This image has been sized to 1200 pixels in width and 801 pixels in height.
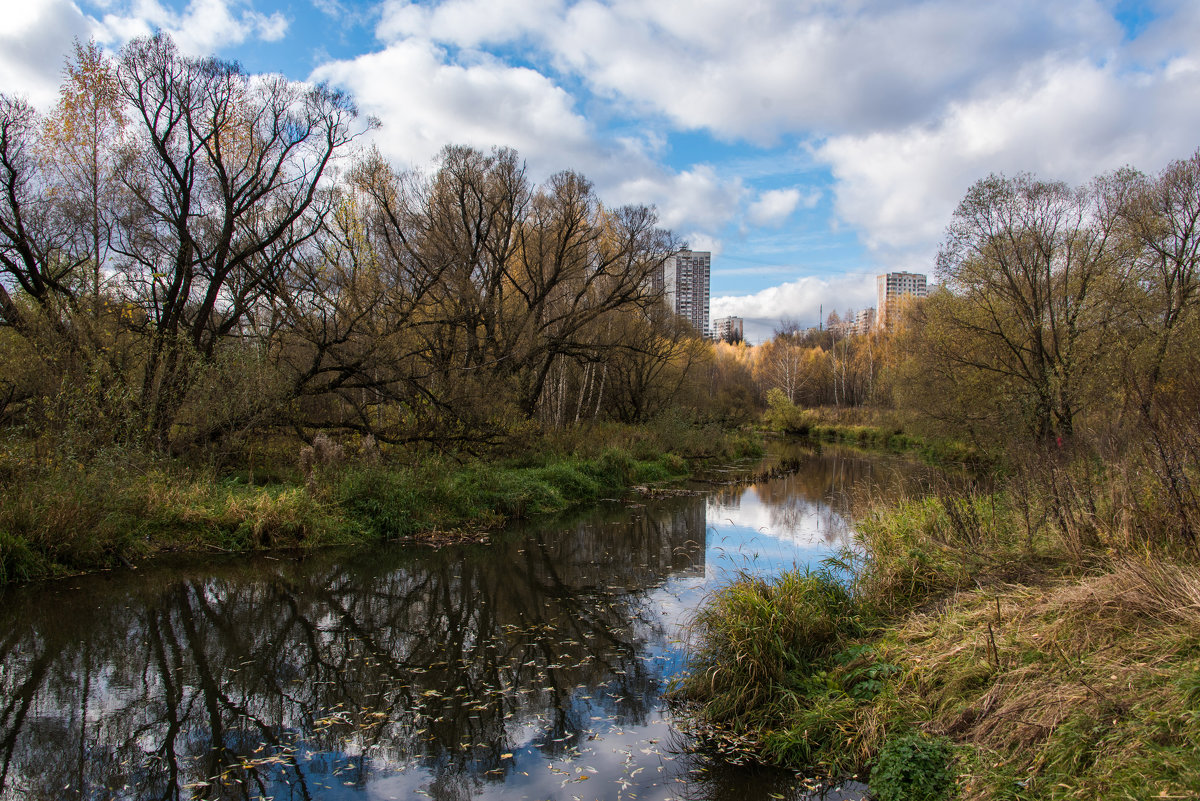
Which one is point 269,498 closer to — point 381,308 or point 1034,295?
point 381,308

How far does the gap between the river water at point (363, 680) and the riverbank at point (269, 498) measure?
604 millimetres

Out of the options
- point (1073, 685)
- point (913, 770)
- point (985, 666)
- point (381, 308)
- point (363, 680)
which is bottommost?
point (363, 680)

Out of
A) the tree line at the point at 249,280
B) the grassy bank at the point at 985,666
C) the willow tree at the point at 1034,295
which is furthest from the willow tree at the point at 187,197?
the willow tree at the point at 1034,295

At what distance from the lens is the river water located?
15.9ft

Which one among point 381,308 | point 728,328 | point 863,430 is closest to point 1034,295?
point 381,308

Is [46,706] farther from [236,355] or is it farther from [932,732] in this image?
[236,355]

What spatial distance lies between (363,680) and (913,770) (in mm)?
4974

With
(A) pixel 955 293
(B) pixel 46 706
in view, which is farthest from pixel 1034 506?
(A) pixel 955 293

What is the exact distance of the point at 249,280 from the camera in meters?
16.7

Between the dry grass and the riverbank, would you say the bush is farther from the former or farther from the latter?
the riverbank

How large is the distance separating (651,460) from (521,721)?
20.0 m

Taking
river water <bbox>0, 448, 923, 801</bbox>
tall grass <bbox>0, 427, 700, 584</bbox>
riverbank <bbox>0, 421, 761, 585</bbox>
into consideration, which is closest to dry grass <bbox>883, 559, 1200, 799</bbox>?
river water <bbox>0, 448, 923, 801</bbox>

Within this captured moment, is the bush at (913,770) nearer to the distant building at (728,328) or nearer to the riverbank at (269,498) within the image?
the riverbank at (269,498)

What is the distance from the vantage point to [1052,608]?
17.3 ft
